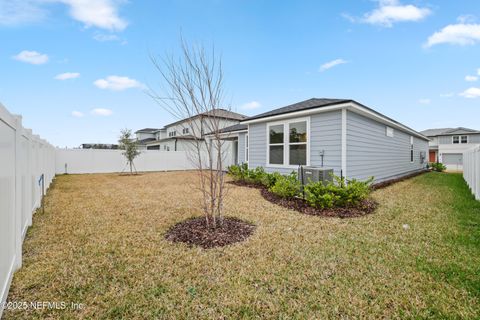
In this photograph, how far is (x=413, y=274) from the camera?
8.43ft

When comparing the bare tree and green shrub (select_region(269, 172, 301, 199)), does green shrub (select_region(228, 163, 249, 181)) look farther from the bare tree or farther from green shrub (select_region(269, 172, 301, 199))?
the bare tree

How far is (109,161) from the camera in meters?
16.2

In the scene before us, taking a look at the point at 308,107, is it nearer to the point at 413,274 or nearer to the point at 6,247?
the point at 413,274

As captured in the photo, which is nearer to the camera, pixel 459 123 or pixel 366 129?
pixel 366 129

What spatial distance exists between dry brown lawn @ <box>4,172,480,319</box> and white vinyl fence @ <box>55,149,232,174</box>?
9.48 meters

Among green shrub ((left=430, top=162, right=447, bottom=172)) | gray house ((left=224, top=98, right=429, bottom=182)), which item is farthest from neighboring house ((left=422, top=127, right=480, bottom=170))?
gray house ((left=224, top=98, right=429, bottom=182))

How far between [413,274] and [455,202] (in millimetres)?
5566

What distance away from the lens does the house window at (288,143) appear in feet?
25.8

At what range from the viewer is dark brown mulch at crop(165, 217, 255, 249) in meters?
3.48

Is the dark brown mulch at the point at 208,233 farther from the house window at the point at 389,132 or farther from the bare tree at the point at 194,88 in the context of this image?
the house window at the point at 389,132

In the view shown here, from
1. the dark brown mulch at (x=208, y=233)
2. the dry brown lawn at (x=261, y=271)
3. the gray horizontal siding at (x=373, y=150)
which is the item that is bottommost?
the dry brown lawn at (x=261, y=271)

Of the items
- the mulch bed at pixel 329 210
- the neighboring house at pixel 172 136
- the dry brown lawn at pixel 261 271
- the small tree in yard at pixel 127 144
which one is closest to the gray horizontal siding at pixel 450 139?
the neighboring house at pixel 172 136

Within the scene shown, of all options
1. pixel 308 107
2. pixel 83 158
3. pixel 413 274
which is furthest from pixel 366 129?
pixel 83 158

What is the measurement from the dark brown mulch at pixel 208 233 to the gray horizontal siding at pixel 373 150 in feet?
14.8
